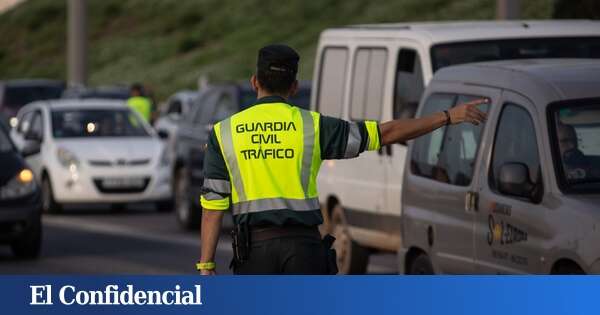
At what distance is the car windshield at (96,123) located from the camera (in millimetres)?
27281

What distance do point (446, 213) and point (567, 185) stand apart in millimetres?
1668

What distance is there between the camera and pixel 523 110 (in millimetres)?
10828

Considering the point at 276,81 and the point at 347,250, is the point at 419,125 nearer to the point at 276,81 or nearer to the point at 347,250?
the point at 276,81

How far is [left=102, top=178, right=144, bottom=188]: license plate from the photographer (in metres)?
26.3

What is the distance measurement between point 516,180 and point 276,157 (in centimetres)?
254

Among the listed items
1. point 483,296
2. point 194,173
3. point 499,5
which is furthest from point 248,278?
point 499,5

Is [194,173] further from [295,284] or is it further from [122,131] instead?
[295,284]

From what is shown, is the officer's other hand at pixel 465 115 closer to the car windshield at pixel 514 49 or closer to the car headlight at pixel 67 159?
the car windshield at pixel 514 49

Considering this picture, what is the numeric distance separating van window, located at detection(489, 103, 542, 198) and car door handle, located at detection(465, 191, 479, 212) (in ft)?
0.58

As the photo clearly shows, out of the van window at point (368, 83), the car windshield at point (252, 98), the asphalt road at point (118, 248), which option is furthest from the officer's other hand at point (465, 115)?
the car windshield at point (252, 98)


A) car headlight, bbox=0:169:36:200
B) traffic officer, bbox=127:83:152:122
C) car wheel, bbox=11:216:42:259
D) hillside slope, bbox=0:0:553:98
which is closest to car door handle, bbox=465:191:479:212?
car headlight, bbox=0:169:36:200

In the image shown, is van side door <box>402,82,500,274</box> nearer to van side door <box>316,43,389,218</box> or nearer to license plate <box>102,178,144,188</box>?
van side door <box>316,43,389,218</box>

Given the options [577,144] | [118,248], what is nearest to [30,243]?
[118,248]

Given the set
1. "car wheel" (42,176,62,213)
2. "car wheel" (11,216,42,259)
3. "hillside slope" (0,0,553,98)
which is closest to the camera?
"car wheel" (11,216,42,259)
